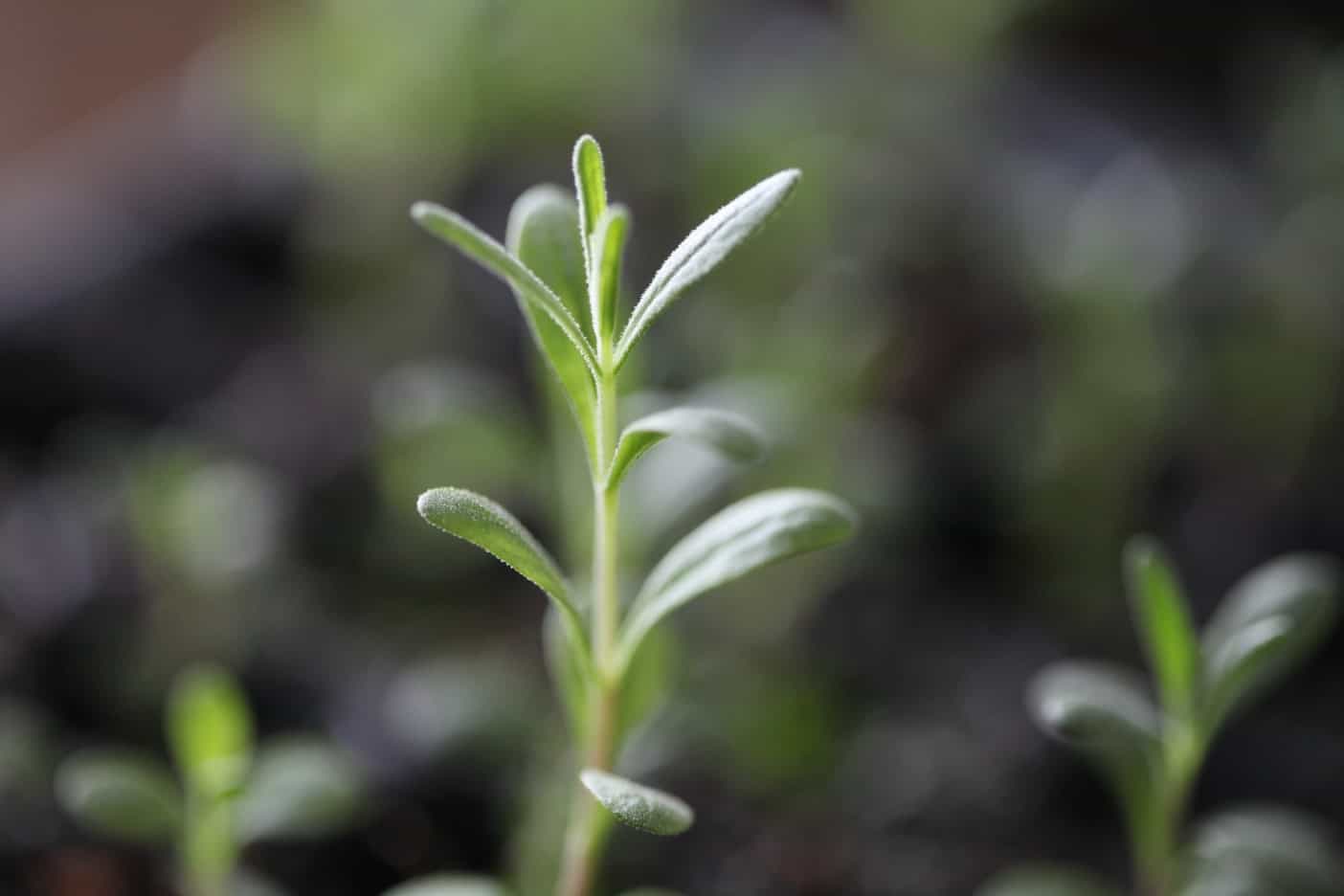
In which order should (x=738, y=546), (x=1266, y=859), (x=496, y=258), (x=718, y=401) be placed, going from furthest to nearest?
(x=718, y=401)
(x=1266, y=859)
(x=738, y=546)
(x=496, y=258)

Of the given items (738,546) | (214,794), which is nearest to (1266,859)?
(738,546)

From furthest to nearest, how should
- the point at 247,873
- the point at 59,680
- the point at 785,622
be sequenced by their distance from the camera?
1. the point at 785,622
2. the point at 59,680
3. the point at 247,873

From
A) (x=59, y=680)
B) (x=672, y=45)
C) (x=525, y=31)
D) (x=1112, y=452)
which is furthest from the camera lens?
(x=672, y=45)

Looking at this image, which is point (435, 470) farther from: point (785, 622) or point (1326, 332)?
point (1326, 332)

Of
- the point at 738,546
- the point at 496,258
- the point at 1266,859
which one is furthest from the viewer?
the point at 1266,859

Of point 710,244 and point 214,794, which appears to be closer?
point 710,244

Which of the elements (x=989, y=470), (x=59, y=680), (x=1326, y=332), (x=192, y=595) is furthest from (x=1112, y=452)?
(x=59, y=680)

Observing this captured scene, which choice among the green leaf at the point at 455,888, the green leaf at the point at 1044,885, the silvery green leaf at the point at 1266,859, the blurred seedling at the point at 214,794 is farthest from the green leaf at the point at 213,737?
the silvery green leaf at the point at 1266,859

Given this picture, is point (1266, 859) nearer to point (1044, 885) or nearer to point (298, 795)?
point (1044, 885)
